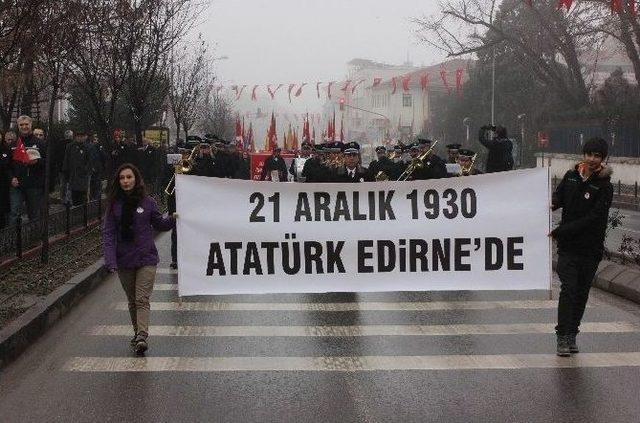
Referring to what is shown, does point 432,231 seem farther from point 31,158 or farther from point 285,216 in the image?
point 31,158

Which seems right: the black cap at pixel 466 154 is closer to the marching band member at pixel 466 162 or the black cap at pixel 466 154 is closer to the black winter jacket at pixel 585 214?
the marching band member at pixel 466 162

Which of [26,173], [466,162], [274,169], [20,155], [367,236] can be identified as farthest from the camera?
[274,169]

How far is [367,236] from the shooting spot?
30.5ft

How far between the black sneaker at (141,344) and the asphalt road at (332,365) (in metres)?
0.08

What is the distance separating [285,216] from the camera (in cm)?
926

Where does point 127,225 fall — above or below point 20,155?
below

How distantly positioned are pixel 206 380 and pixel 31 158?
7.76m

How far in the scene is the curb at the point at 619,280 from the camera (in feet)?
37.1

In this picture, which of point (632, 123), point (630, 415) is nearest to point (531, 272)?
point (630, 415)

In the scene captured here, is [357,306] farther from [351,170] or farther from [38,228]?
[38,228]

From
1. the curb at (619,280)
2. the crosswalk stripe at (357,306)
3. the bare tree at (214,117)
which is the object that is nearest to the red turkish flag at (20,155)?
the crosswalk stripe at (357,306)

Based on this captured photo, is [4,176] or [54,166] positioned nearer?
[4,176]

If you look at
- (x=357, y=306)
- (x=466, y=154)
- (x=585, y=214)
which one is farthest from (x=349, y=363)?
(x=466, y=154)

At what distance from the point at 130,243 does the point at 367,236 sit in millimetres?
2189
